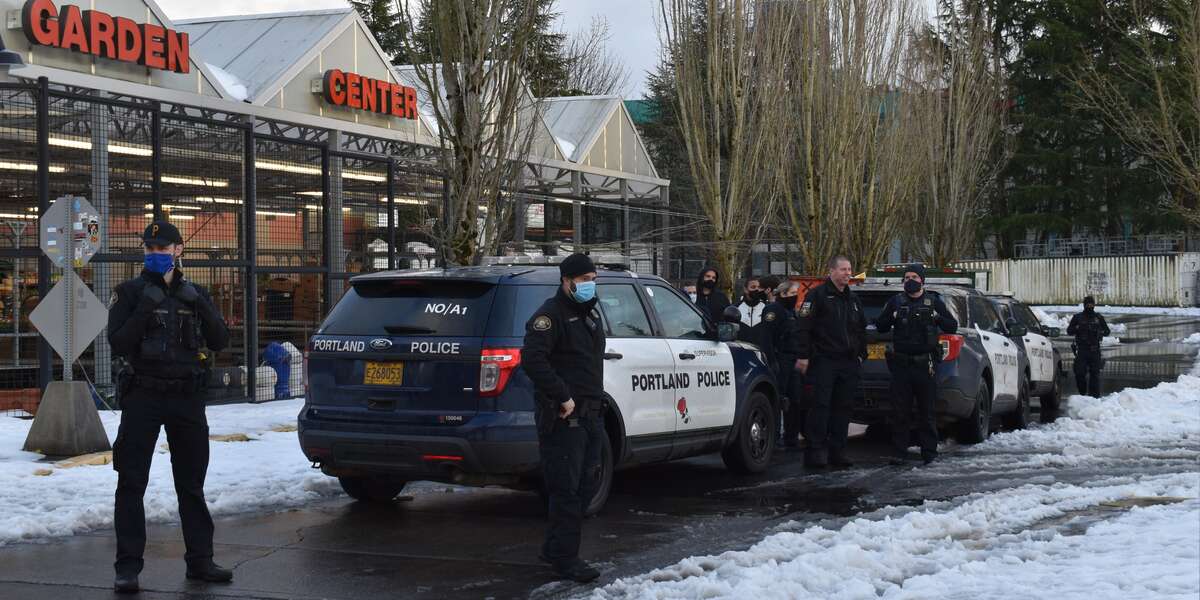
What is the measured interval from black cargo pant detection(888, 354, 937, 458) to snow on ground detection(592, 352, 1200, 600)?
1453mm

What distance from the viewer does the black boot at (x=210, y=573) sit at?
22.8 feet

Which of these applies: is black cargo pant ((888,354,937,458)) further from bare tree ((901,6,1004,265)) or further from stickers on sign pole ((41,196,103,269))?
bare tree ((901,6,1004,265))

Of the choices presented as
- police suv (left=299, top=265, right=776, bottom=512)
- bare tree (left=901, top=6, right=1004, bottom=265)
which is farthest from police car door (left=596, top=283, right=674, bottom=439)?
bare tree (left=901, top=6, right=1004, bottom=265)

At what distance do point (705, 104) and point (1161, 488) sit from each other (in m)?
15.5

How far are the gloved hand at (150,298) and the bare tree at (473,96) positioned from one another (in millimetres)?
9305

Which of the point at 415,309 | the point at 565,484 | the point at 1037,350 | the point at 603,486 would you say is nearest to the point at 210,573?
the point at 565,484

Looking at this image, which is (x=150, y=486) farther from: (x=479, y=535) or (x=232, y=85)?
(x=232, y=85)

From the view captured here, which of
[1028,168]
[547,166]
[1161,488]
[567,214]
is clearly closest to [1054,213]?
[1028,168]

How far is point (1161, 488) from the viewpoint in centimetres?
978

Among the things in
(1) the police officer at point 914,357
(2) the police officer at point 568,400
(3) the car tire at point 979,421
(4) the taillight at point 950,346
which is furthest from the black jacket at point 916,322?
(2) the police officer at point 568,400

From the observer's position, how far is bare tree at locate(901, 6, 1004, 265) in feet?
122

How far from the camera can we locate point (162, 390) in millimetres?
6809

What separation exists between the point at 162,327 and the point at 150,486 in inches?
136

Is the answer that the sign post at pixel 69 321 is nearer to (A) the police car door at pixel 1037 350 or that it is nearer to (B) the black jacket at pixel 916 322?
(B) the black jacket at pixel 916 322
